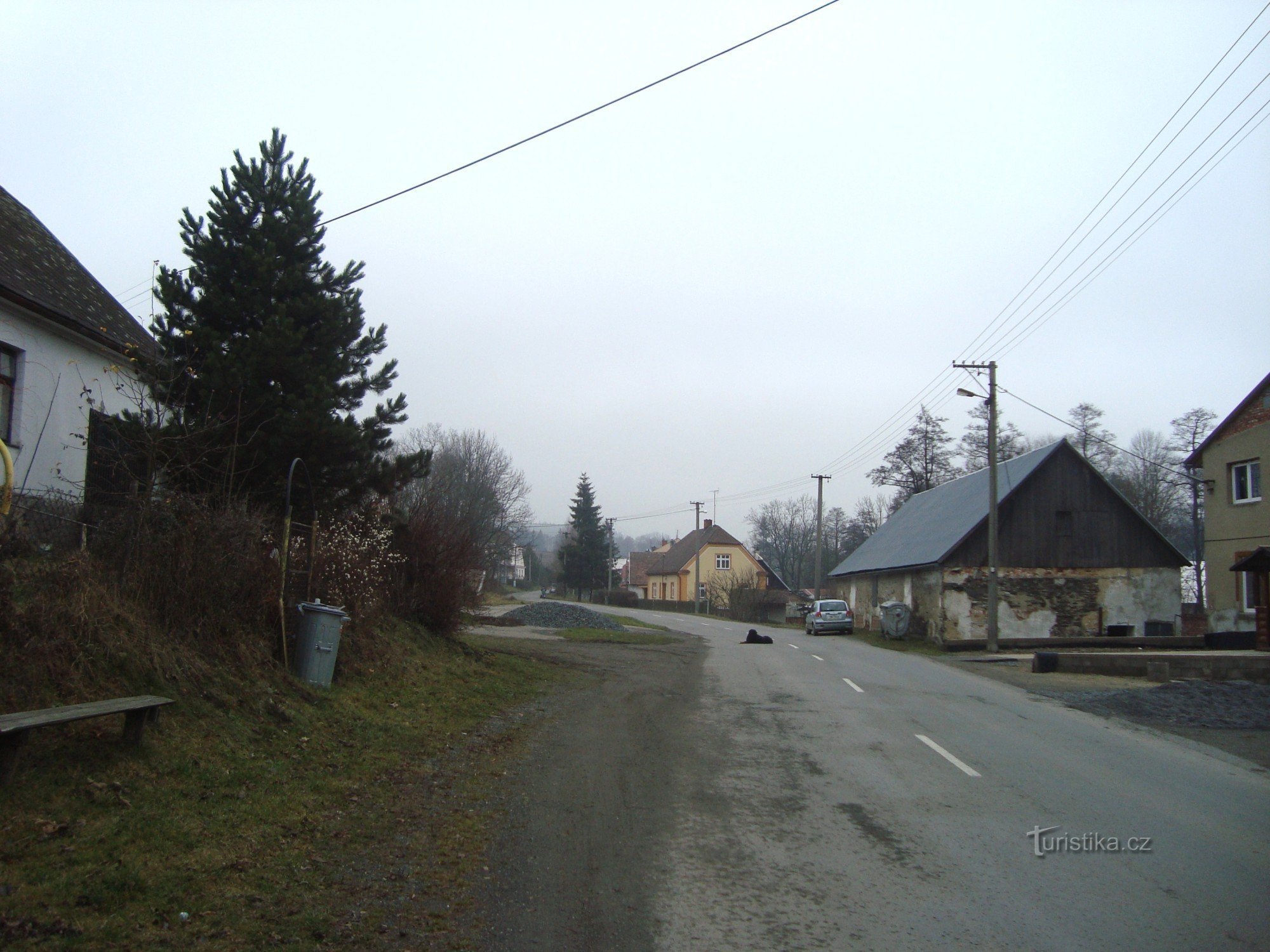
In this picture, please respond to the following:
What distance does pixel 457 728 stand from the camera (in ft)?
35.4

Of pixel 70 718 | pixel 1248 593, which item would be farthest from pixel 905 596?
pixel 70 718

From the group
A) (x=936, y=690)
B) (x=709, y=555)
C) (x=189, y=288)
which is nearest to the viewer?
(x=189, y=288)

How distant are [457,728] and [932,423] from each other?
5436 centimetres

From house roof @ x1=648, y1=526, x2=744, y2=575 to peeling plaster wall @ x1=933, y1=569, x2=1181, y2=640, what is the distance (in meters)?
44.2

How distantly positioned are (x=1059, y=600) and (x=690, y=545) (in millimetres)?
55596

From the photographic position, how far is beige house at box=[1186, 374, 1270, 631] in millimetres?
30828

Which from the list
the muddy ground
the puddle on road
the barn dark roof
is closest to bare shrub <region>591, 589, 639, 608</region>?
Result: the barn dark roof

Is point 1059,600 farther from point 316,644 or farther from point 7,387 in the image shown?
point 7,387

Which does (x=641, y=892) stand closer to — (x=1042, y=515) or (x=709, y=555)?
(x=1042, y=515)

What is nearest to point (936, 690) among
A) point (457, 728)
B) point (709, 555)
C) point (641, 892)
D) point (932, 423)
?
point (457, 728)

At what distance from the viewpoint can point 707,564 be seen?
3339 inches

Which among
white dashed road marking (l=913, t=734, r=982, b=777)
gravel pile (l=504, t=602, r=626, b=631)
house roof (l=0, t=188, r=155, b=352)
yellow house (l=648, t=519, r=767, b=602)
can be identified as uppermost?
house roof (l=0, t=188, r=155, b=352)

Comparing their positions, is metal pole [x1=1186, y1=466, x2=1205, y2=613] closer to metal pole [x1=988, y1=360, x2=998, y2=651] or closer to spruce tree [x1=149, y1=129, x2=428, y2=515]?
metal pole [x1=988, y1=360, x2=998, y2=651]

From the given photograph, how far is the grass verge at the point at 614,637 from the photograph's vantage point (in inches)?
1137
